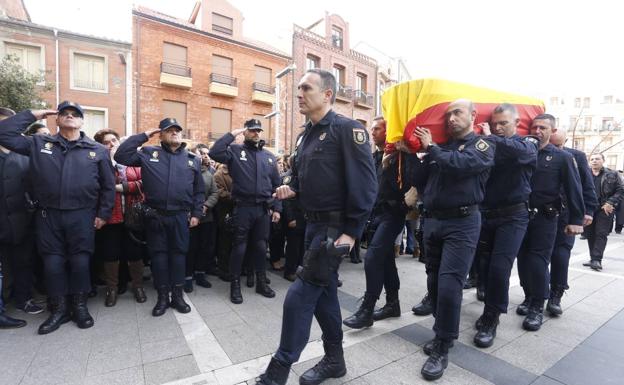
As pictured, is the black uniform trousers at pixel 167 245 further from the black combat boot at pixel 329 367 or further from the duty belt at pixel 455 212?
the duty belt at pixel 455 212

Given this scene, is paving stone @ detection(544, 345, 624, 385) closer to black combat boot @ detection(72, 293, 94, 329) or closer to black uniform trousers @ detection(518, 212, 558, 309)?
black uniform trousers @ detection(518, 212, 558, 309)

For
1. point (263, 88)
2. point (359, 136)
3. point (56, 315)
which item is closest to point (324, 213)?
point (359, 136)

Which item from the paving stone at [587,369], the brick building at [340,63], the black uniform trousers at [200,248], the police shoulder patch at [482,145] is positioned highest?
the brick building at [340,63]

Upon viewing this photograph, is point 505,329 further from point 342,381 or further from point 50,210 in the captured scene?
point 50,210

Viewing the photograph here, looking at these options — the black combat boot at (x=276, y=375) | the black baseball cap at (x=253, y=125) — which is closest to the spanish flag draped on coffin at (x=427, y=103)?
the black baseball cap at (x=253, y=125)

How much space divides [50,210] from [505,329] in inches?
179

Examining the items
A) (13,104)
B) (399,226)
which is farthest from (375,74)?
(399,226)

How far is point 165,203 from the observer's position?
3.66 meters

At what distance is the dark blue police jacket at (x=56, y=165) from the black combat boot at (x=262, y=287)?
6.53 feet

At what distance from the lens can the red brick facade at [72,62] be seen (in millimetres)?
14141

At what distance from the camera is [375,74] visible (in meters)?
25.4

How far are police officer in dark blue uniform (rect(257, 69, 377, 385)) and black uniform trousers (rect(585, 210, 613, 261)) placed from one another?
6.04 m

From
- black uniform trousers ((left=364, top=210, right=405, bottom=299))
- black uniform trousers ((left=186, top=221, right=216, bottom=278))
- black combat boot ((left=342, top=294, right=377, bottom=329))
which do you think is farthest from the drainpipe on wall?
black combat boot ((left=342, top=294, right=377, bottom=329))

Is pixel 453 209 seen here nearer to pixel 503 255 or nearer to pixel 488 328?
pixel 503 255
